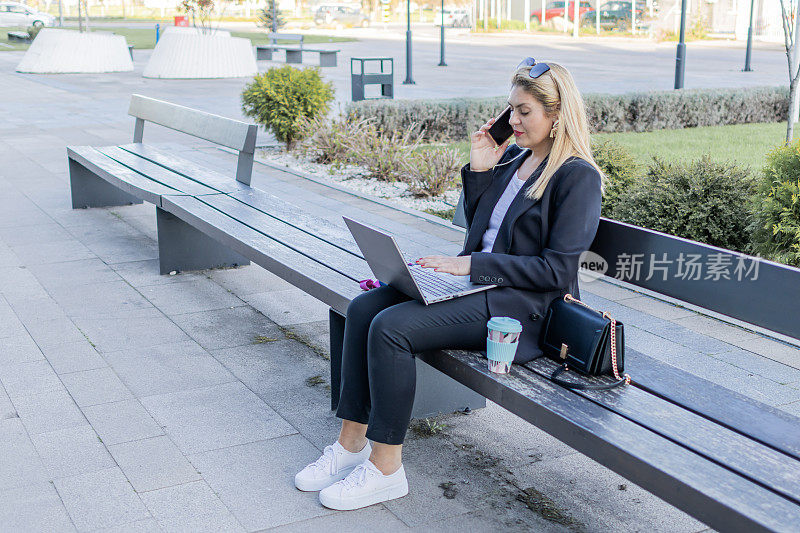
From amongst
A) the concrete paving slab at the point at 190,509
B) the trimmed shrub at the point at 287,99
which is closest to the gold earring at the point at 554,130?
the concrete paving slab at the point at 190,509

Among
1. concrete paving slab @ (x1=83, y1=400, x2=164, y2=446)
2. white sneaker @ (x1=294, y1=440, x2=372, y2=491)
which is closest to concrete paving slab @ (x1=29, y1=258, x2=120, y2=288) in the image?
concrete paving slab @ (x1=83, y1=400, x2=164, y2=446)

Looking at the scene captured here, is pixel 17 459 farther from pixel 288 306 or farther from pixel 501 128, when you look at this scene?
pixel 501 128

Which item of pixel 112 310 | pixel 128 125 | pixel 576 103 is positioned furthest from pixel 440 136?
pixel 576 103

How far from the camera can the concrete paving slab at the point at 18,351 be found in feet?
14.0

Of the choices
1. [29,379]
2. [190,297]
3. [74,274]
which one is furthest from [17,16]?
[29,379]

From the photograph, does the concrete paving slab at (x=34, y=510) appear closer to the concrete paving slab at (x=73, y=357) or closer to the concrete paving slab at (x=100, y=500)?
the concrete paving slab at (x=100, y=500)

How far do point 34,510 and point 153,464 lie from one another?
46cm

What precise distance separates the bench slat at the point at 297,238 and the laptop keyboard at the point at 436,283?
0.62 metres

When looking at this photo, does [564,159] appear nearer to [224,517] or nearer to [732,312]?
[732,312]

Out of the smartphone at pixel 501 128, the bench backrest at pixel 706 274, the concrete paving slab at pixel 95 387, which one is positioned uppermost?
the smartphone at pixel 501 128

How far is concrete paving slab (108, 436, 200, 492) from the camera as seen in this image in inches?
124

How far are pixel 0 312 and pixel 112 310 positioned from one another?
1.97ft

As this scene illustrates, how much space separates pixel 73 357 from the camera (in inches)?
170

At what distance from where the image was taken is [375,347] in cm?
288
